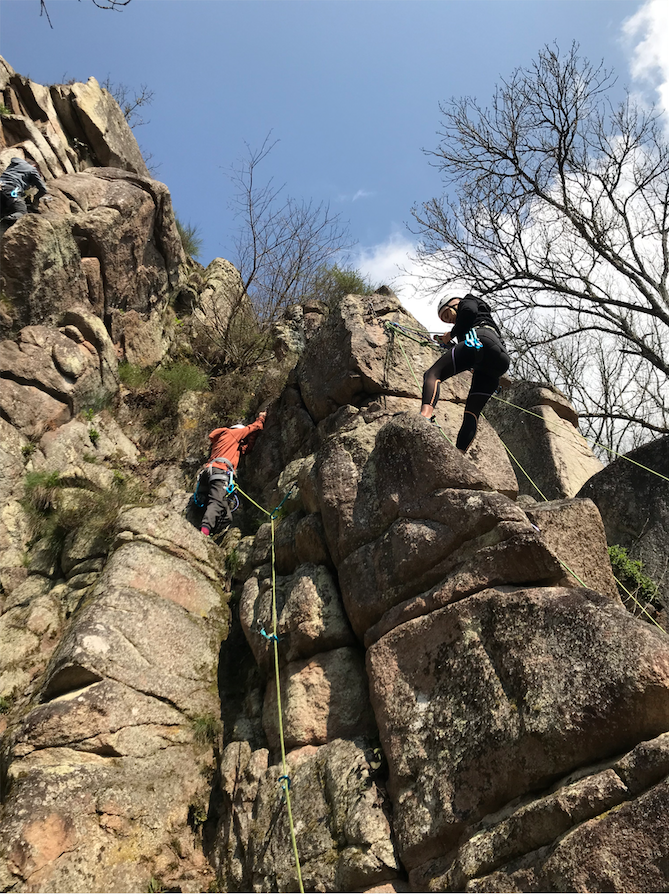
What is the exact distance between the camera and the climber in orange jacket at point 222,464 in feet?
26.8

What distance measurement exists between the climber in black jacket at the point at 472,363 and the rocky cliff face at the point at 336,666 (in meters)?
0.67

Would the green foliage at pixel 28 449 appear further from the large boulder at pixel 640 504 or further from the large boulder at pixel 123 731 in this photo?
the large boulder at pixel 640 504

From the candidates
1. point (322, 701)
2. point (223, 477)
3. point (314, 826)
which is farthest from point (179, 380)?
point (314, 826)

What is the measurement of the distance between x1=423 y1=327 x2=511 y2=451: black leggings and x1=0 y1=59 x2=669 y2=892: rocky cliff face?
0.67 m

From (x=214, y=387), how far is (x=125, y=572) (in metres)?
6.11

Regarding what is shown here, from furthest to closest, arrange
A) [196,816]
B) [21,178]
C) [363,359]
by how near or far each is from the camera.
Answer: [21,178] → [363,359] → [196,816]

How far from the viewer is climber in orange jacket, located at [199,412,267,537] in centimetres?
816

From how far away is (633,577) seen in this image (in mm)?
6621

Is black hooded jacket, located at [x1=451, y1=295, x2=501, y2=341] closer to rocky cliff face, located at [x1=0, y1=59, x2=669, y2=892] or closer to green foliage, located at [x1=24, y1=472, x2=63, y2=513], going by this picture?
rocky cliff face, located at [x1=0, y1=59, x2=669, y2=892]

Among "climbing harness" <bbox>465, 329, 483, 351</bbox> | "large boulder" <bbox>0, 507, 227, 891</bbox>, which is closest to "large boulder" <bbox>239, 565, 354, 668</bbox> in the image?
"large boulder" <bbox>0, 507, 227, 891</bbox>

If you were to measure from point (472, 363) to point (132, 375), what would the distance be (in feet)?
21.5

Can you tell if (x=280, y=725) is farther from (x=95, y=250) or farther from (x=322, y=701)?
(x=95, y=250)

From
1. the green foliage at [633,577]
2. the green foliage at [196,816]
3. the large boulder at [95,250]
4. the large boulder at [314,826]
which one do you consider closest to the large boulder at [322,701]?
the large boulder at [314,826]

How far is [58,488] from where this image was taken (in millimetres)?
8211
